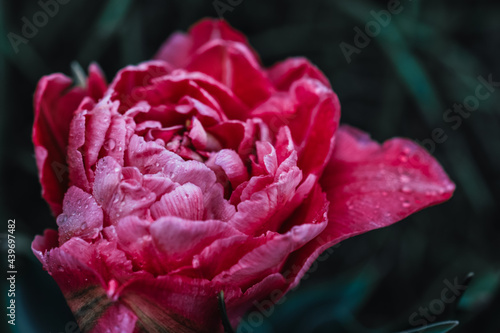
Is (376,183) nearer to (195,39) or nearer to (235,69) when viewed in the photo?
(235,69)

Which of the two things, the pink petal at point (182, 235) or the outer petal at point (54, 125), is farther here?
the outer petal at point (54, 125)

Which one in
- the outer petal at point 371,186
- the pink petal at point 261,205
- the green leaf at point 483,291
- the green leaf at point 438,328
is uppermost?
the pink petal at point 261,205

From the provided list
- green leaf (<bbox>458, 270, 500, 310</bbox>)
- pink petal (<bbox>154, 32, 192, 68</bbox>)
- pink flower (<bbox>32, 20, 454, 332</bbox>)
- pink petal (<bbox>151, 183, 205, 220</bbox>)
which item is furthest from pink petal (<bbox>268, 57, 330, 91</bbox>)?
green leaf (<bbox>458, 270, 500, 310</bbox>)

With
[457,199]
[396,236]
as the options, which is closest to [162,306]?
[396,236]

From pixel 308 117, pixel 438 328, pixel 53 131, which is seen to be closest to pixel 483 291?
pixel 438 328

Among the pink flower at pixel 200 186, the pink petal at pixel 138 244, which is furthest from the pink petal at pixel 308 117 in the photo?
the pink petal at pixel 138 244

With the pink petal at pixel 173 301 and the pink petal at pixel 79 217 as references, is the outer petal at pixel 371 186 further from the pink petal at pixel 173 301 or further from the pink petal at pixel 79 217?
the pink petal at pixel 79 217
